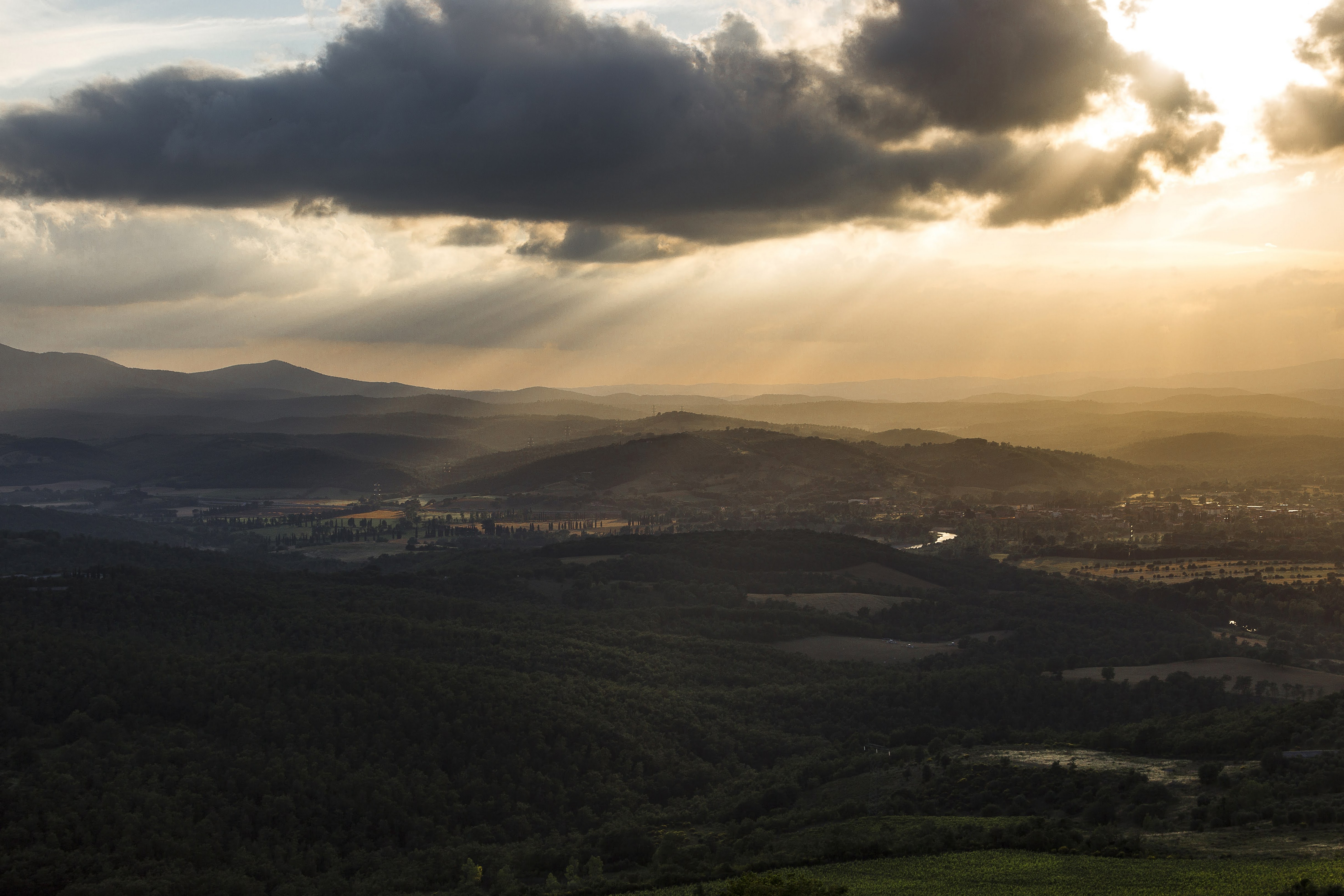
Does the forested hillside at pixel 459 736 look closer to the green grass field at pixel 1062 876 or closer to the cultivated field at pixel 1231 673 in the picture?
the green grass field at pixel 1062 876

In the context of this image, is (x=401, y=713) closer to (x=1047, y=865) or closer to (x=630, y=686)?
(x=630, y=686)

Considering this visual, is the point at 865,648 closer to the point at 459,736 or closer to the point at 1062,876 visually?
the point at 459,736

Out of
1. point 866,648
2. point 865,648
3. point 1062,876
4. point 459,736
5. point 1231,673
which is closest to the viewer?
point 1062,876

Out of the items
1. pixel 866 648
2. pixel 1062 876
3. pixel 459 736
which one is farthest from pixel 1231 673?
pixel 459 736

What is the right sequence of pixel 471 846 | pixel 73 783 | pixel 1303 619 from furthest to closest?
pixel 1303 619 < pixel 471 846 < pixel 73 783

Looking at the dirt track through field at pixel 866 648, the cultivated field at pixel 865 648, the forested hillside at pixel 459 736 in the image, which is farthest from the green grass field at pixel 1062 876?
the cultivated field at pixel 865 648

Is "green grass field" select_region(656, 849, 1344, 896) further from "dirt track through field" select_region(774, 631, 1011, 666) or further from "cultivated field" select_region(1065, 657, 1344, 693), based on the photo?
"dirt track through field" select_region(774, 631, 1011, 666)

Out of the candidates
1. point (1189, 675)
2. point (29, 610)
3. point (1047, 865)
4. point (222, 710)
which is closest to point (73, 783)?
point (222, 710)
